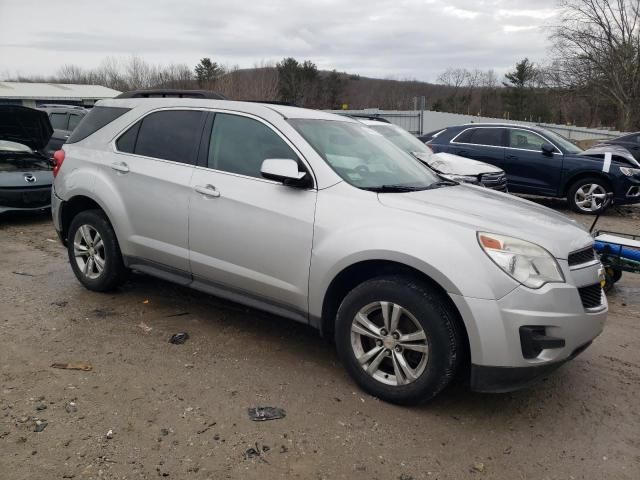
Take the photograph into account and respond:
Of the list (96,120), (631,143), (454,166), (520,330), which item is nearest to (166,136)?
(96,120)

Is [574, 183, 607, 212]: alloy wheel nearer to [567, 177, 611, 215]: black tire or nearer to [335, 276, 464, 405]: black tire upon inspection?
[567, 177, 611, 215]: black tire

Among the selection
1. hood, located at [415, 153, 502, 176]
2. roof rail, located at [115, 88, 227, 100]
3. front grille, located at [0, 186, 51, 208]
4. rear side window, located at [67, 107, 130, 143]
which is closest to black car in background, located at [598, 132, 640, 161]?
hood, located at [415, 153, 502, 176]

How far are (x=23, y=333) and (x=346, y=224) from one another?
2.75 m

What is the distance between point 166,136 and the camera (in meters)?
4.38

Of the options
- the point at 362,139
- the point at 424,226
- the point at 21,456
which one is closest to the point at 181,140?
the point at 362,139

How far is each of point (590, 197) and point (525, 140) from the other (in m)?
1.67

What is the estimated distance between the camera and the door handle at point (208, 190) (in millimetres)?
3862

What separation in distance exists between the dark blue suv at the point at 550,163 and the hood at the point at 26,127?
24.6 feet

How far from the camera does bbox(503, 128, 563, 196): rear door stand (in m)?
10.4

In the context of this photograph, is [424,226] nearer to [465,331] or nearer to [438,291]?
[438,291]

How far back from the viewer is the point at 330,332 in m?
3.61

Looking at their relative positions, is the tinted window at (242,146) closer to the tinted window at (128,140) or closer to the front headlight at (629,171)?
the tinted window at (128,140)

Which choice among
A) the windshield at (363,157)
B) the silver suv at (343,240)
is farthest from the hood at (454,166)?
the silver suv at (343,240)

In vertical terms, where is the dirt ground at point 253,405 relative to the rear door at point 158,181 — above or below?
below
